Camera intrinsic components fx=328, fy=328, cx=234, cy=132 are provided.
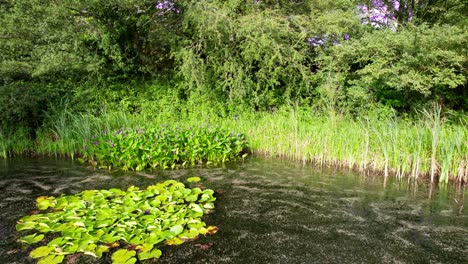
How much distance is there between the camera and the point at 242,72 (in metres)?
8.34

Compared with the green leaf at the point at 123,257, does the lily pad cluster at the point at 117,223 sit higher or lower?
higher

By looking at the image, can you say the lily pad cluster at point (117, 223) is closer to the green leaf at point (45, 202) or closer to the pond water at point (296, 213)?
the green leaf at point (45, 202)

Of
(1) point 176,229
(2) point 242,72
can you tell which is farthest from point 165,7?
(1) point 176,229

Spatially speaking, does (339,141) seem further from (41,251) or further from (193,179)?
(41,251)

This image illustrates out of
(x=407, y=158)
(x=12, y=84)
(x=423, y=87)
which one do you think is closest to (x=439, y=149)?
(x=407, y=158)

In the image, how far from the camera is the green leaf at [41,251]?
2.70m

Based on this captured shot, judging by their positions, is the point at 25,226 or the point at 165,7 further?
the point at 165,7

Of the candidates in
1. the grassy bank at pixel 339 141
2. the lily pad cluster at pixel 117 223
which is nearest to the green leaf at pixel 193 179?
the lily pad cluster at pixel 117 223

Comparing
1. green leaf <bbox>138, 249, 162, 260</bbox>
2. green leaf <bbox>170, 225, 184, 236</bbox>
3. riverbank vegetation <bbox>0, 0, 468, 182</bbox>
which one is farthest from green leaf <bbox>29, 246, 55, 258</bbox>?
riverbank vegetation <bbox>0, 0, 468, 182</bbox>

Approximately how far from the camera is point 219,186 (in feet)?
15.3

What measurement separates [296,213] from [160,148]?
2714 mm

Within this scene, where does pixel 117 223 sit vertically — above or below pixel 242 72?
below

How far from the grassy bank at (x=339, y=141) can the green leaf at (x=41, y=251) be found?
3.84 m

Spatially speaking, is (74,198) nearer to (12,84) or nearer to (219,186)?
(219,186)
